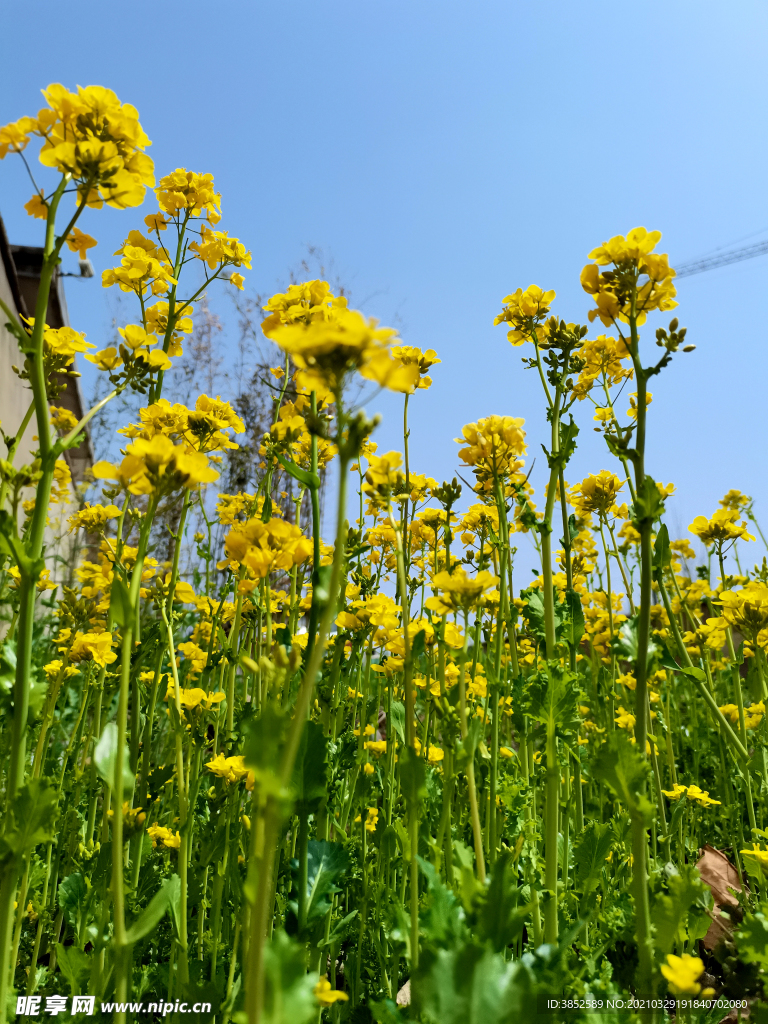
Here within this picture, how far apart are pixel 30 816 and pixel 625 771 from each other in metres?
1.16

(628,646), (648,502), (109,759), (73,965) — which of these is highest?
(648,502)

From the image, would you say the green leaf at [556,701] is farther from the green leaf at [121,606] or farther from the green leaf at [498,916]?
the green leaf at [121,606]

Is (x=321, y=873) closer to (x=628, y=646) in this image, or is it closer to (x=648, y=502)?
(x=628, y=646)

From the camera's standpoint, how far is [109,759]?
1117 millimetres

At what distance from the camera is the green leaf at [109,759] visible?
1.08 m

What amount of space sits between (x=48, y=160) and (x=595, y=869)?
2.30 meters

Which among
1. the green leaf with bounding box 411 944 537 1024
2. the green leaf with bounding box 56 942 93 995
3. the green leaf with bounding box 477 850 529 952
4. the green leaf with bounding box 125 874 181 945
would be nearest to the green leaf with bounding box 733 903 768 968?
the green leaf with bounding box 477 850 529 952

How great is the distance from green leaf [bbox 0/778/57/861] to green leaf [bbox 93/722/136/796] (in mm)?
162

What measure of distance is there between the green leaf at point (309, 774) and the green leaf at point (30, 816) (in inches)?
18.0

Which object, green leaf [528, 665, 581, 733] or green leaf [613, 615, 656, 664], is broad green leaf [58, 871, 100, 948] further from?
green leaf [613, 615, 656, 664]

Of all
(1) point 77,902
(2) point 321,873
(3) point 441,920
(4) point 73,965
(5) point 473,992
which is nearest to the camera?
(5) point 473,992

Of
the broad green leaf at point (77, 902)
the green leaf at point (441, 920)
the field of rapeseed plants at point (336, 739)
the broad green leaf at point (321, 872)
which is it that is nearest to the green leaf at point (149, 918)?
the field of rapeseed plants at point (336, 739)

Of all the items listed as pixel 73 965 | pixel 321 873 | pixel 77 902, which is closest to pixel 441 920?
pixel 321 873

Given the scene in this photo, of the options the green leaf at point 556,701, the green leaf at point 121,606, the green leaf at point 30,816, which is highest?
the green leaf at point 121,606
